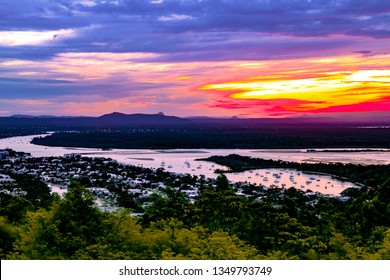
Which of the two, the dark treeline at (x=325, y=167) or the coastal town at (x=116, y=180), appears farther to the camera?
the dark treeline at (x=325, y=167)

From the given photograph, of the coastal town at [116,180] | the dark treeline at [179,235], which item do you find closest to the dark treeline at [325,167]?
the coastal town at [116,180]

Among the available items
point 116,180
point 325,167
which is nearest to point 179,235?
point 116,180

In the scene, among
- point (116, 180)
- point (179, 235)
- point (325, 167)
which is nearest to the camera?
point (179, 235)

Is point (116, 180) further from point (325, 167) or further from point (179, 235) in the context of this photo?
point (179, 235)

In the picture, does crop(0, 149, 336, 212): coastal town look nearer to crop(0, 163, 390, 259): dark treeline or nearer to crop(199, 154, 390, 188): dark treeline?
crop(199, 154, 390, 188): dark treeline

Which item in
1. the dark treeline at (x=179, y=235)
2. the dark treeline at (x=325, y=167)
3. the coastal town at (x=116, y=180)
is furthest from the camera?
the dark treeline at (x=325, y=167)

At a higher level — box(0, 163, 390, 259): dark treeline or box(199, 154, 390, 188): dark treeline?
box(0, 163, 390, 259): dark treeline

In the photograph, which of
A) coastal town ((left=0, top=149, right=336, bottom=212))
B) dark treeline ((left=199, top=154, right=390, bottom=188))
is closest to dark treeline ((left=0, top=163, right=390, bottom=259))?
coastal town ((left=0, top=149, right=336, bottom=212))

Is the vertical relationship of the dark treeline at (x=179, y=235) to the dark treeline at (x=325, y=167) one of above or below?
above

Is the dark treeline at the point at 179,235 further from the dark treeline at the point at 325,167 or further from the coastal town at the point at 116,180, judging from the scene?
the dark treeline at the point at 325,167
